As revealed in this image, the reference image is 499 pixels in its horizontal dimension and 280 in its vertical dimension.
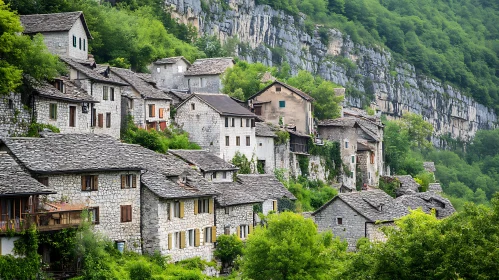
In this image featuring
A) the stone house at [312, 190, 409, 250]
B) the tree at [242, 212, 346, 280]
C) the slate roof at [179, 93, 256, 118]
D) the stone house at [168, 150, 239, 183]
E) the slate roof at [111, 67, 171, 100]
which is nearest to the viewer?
the tree at [242, 212, 346, 280]

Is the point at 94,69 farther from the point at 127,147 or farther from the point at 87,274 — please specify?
the point at 87,274

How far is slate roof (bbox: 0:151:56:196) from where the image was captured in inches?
1906

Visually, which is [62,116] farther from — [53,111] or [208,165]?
[208,165]

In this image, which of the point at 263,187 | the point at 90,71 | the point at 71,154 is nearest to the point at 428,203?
the point at 263,187

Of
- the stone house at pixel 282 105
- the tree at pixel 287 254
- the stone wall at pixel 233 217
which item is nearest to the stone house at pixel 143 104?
the stone wall at pixel 233 217

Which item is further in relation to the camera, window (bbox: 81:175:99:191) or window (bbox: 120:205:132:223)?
window (bbox: 120:205:132:223)

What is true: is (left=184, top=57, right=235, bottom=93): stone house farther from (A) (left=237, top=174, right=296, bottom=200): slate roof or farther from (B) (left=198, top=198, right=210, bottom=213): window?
(B) (left=198, top=198, right=210, bottom=213): window

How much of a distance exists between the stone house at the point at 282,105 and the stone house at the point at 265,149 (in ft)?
18.9

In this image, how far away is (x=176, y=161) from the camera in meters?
66.5

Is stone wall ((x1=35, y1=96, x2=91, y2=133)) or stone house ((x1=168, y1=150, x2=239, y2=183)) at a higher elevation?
stone wall ((x1=35, y1=96, x2=91, y2=133))

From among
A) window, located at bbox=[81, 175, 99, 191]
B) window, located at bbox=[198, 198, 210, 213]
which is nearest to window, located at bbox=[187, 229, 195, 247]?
window, located at bbox=[198, 198, 210, 213]

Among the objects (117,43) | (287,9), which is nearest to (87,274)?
(117,43)

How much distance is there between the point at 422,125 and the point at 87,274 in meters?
107

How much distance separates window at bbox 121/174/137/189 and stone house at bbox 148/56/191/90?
145ft
